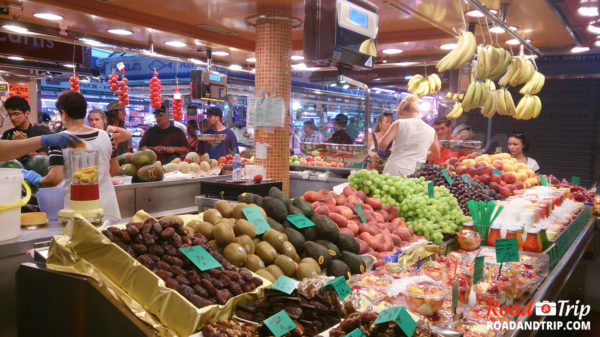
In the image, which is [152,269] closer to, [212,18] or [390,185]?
[390,185]

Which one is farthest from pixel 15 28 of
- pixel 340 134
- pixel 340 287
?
pixel 340 134

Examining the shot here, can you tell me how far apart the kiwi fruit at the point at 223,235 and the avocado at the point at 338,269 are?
1.78 feet

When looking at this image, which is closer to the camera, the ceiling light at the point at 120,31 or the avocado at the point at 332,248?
the avocado at the point at 332,248

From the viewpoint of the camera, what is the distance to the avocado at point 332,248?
246 centimetres

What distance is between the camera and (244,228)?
7.34ft

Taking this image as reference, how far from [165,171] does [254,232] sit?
4052mm

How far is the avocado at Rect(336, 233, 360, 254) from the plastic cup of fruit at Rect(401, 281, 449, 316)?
58cm

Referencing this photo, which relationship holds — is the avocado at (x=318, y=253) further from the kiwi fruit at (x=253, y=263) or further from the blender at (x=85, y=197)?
the blender at (x=85, y=197)

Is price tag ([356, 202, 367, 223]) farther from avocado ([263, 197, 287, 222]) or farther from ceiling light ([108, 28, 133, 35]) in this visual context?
ceiling light ([108, 28, 133, 35])

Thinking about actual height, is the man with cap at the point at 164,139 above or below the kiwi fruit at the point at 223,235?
above

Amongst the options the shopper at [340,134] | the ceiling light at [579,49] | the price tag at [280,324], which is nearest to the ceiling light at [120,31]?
the shopper at [340,134]

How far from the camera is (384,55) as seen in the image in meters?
9.15

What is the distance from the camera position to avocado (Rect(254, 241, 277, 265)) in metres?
2.18

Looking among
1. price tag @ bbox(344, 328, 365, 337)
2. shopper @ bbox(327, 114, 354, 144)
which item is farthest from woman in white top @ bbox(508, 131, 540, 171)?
price tag @ bbox(344, 328, 365, 337)
